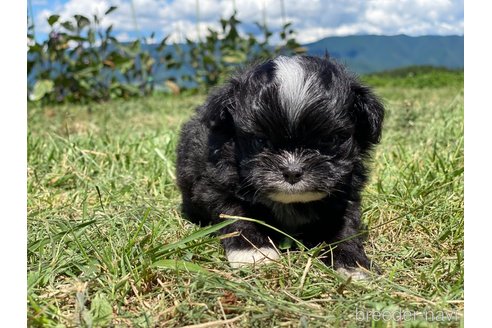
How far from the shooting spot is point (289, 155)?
2883 millimetres

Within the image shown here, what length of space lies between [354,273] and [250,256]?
56 cm

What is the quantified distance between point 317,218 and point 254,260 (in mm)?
573

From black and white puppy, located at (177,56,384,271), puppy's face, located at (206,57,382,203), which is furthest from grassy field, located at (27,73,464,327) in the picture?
puppy's face, located at (206,57,382,203)

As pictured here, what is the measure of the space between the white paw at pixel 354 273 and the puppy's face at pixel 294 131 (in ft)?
1.38

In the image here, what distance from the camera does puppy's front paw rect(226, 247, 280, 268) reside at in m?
2.96

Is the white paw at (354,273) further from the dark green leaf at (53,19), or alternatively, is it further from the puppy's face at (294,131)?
the dark green leaf at (53,19)

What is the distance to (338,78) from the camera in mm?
3160

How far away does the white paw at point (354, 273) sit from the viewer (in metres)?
2.88

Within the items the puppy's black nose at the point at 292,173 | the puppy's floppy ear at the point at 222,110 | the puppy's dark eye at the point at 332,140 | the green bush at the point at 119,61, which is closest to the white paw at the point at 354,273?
the puppy's black nose at the point at 292,173

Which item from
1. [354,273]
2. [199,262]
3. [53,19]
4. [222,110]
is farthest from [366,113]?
[53,19]

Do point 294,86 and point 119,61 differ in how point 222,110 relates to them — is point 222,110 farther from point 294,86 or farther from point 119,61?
point 119,61

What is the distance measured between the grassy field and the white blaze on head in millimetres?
794

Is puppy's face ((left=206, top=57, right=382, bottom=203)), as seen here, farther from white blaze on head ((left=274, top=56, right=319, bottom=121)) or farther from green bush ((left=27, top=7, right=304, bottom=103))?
green bush ((left=27, top=7, right=304, bottom=103))

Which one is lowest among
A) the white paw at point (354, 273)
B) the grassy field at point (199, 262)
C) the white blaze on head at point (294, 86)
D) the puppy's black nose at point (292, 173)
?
the white paw at point (354, 273)
